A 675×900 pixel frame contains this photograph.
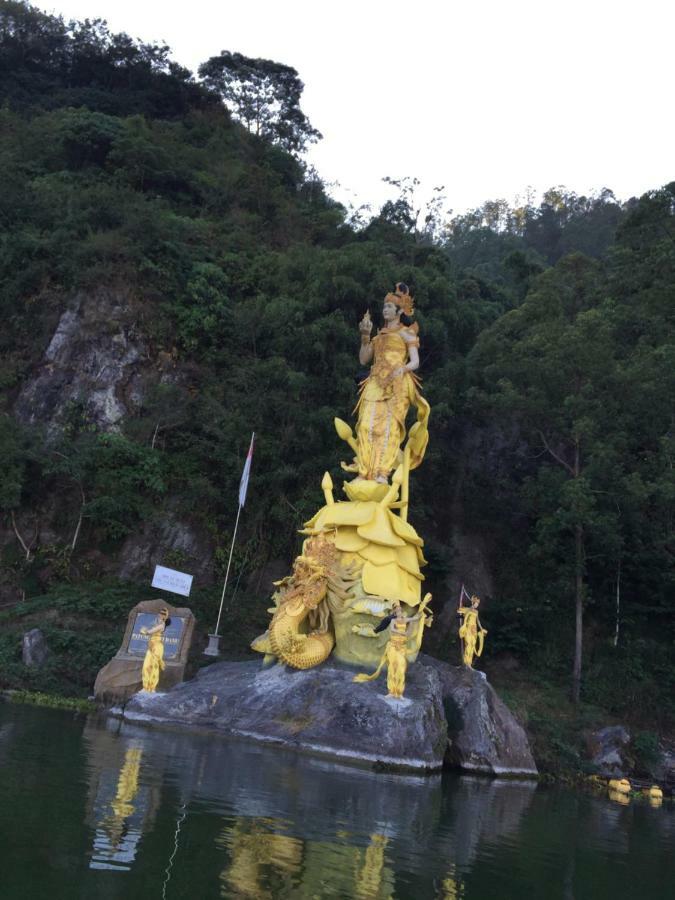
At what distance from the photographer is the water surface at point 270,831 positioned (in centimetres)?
464

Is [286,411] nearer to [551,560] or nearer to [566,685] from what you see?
[551,560]

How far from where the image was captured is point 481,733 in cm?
→ 1183

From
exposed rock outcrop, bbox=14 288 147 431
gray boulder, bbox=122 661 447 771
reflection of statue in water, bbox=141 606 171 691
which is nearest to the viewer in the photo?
gray boulder, bbox=122 661 447 771

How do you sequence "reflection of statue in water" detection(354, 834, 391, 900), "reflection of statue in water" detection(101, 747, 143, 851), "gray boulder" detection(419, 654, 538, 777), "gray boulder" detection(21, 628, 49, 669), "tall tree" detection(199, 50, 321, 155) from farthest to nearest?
1. "tall tree" detection(199, 50, 321, 155)
2. "gray boulder" detection(21, 628, 49, 669)
3. "gray boulder" detection(419, 654, 538, 777)
4. "reflection of statue in water" detection(101, 747, 143, 851)
5. "reflection of statue in water" detection(354, 834, 391, 900)

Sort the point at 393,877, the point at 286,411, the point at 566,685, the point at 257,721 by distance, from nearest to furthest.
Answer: the point at 393,877 < the point at 257,721 < the point at 566,685 < the point at 286,411

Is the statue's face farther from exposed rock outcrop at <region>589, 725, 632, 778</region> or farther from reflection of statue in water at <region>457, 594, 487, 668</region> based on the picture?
exposed rock outcrop at <region>589, 725, 632, 778</region>

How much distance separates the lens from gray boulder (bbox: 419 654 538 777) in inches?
460

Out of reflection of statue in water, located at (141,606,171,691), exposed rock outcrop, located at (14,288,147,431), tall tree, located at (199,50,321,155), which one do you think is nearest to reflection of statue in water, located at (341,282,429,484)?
reflection of statue in water, located at (141,606,171,691)

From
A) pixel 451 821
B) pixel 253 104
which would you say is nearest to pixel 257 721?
pixel 451 821

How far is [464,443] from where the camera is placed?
71.6ft

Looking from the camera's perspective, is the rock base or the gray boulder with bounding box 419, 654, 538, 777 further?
the gray boulder with bounding box 419, 654, 538, 777

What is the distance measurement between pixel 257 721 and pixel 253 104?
3053 cm

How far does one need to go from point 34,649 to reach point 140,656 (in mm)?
2369

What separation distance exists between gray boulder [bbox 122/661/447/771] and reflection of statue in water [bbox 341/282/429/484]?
3.54 metres
